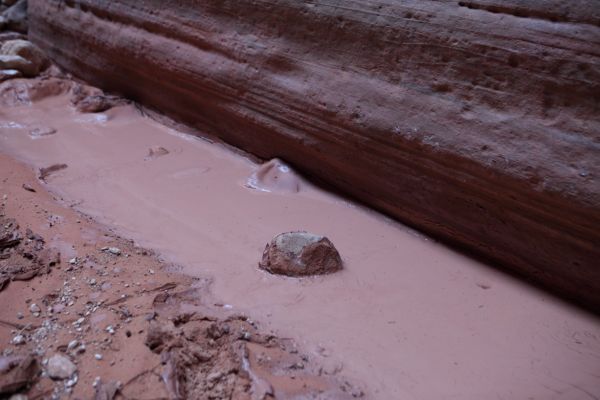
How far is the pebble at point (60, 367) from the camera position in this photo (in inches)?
58.4

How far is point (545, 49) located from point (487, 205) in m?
0.69

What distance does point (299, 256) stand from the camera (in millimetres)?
2125

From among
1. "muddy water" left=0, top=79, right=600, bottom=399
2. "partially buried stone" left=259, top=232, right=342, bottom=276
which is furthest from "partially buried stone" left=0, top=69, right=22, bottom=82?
"partially buried stone" left=259, top=232, right=342, bottom=276

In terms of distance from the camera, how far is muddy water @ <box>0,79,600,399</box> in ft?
5.74

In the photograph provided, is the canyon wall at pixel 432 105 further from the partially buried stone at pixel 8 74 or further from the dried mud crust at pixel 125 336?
the partially buried stone at pixel 8 74

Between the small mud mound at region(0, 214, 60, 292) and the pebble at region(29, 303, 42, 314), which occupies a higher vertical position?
the pebble at region(29, 303, 42, 314)

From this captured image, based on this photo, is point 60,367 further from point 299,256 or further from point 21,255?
point 299,256

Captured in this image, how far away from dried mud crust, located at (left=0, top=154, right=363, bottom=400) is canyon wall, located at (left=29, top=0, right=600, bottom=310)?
110cm

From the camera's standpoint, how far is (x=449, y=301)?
6.91 ft

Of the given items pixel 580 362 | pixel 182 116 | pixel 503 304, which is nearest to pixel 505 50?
pixel 503 304

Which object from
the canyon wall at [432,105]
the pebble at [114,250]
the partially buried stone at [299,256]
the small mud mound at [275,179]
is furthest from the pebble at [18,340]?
the canyon wall at [432,105]

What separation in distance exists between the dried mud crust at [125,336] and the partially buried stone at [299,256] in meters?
0.29

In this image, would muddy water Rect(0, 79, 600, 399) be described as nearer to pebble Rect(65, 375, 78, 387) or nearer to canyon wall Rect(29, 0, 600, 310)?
canyon wall Rect(29, 0, 600, 310)

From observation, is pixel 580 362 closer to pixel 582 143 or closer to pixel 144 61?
pixel 582 143
